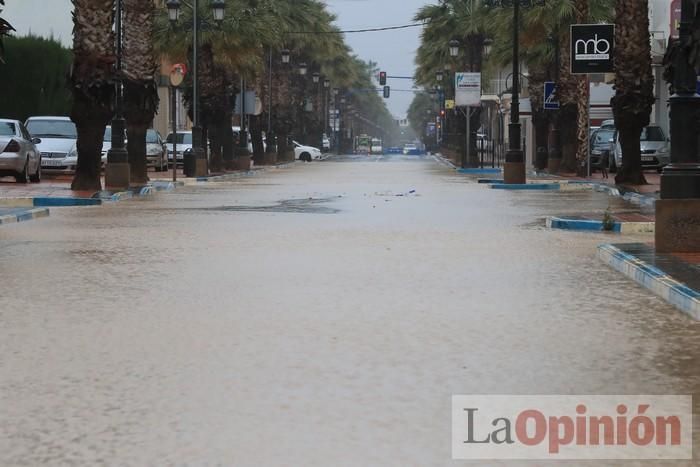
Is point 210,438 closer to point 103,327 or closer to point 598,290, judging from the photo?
point 103,327

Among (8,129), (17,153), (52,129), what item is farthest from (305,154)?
(17,153)

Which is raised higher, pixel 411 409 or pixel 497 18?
pixel 497 18

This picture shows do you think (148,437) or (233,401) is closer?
(148,437)

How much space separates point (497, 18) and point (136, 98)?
2041cm

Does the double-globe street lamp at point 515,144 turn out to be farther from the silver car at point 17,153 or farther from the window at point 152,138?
the window at point 152,138

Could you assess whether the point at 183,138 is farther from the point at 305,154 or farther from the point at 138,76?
the point at 305,154

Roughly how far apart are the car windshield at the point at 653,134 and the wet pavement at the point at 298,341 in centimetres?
3296

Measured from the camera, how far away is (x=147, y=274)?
44.7 ft

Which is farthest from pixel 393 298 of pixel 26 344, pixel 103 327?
pixel 26 344

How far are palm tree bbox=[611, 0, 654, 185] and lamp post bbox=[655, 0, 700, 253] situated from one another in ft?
60.5

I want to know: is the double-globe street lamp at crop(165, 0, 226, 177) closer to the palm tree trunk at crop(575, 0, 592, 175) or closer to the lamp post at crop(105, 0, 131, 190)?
the lamp post at crop(105, 0, 131, 190)

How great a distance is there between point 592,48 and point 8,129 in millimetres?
15486

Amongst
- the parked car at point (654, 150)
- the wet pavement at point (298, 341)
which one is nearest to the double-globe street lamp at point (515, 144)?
the parked car at point (654, 150)

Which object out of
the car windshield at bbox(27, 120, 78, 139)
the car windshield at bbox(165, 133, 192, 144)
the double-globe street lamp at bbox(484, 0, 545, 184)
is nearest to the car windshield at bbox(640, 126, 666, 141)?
the double-globe street lamp at bbox(484, 0, 545, 184)
